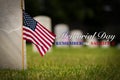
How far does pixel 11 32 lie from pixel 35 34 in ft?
2.09

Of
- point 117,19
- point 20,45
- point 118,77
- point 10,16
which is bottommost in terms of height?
point 118,77

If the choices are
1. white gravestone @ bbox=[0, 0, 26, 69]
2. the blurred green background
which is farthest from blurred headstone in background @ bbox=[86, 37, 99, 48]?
white gravestone @ bbox=[0, 0, 26, 69]

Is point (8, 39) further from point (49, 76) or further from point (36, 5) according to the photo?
point (36, 5)

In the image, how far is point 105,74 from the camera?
8.36 metres

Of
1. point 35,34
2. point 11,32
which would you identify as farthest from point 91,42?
point 11,32

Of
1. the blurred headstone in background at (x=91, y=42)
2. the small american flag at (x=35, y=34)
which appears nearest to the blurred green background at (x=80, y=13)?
the blurred headstone in background at (x=91, y=42)

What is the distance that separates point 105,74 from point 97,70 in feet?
1.98

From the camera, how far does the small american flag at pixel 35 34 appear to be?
8898 millimetres

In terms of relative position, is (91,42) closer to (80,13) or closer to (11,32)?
(80,13)

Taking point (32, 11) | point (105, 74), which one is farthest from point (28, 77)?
point (32, 11)

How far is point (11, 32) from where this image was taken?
8.55 metres

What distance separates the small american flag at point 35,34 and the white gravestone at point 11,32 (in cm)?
26

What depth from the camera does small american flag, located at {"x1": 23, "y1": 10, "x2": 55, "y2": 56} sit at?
8898 millimetres

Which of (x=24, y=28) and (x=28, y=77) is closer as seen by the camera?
(x=28, y=77)
